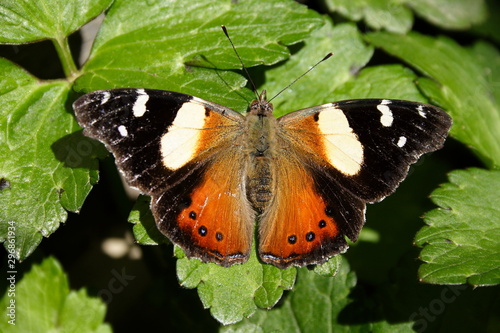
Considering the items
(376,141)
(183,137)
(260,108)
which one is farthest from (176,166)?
(376,141)

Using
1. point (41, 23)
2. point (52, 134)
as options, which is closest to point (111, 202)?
point (52, 134)

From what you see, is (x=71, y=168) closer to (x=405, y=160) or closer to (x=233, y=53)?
(x=233, y=53)

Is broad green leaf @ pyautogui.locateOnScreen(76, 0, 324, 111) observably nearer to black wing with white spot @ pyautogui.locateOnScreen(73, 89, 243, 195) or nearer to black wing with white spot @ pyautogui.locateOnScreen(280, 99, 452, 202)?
black wing with white spot @ pyautogui.locateOnScreen(73, 89, 243, 195)

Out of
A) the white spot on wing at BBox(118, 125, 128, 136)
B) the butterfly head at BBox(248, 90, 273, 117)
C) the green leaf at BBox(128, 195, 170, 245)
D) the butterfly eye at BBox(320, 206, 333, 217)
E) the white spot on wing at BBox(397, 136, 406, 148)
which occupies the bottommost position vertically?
the green leaf at BBox(128, 195, 170, 245)

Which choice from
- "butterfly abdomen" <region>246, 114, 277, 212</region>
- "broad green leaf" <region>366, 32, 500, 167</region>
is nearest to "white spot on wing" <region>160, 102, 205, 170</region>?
"butterfly abdomen" <region>246, 114, 277, 212</region>

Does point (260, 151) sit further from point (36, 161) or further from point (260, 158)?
point (36, 161)
